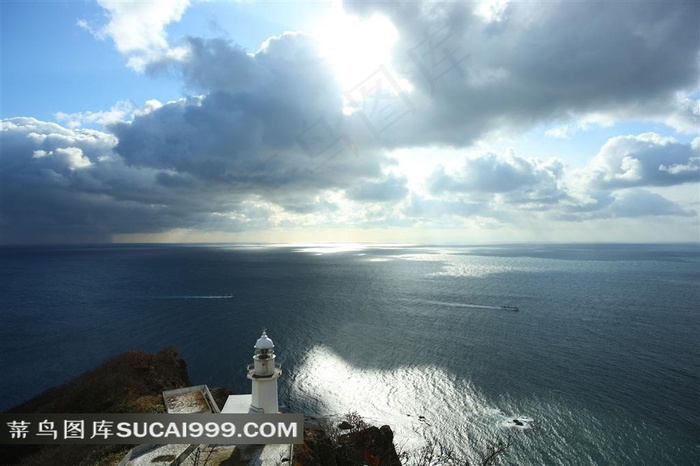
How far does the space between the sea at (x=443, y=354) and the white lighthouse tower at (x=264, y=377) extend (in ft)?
58.3

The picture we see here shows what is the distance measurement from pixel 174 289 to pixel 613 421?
359 ft

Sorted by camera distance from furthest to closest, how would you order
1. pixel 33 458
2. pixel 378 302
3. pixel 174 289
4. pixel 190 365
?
1. pixel 174 289
2. pixel 378 302
3. pixel 190 365
4. pixel 33 458

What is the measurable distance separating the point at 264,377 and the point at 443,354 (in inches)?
1567

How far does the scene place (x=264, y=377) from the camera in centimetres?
2008

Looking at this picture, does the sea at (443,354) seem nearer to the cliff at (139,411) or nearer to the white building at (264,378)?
the cliff at (139,411)

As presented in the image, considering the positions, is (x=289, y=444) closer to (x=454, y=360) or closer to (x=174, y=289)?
(x=454, y=360)

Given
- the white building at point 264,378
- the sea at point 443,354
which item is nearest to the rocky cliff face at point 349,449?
the white building at point 264,378

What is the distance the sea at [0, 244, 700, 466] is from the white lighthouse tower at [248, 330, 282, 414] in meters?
17.8

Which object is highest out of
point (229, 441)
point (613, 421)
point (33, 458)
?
point (229, 441)

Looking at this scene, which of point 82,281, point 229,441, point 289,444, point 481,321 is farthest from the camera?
point 82,281

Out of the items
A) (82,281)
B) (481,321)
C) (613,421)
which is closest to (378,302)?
(481,321)

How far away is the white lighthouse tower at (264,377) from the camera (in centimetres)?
2017

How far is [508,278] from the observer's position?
5468 inches

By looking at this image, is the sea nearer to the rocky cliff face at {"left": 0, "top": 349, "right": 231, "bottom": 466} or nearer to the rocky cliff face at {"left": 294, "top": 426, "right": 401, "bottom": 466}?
the rocky cliff face at {"left": 294, "top": 426, "right": 401, "bottom": 466}
